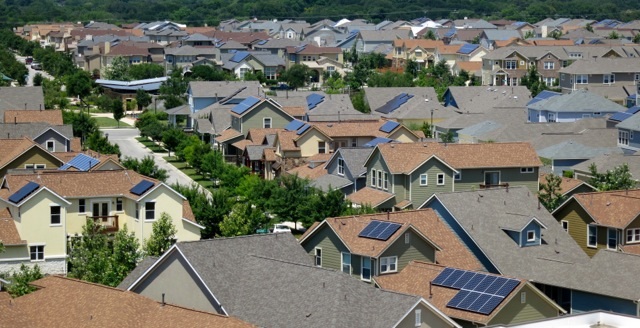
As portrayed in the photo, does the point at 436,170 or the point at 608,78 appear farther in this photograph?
the point at 608,78

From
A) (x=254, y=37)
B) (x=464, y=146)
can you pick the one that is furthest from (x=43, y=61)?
(x=464, y=146)

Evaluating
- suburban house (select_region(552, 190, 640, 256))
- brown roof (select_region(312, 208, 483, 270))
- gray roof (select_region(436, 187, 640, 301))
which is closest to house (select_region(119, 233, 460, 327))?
brown roof (select_region(312, 208, 483, 270))

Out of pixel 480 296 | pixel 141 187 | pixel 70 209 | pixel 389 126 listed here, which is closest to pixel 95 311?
pixel 480 296

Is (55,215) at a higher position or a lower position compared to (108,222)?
higher

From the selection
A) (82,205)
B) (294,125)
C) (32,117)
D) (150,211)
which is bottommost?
(294,125)

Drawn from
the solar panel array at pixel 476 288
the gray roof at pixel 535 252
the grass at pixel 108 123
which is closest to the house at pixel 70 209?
the gray roof at pixel 535 252

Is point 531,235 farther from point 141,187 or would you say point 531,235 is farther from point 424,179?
point 141,187

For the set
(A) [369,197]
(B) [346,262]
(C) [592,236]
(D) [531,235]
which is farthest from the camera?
(A) [369,197]
